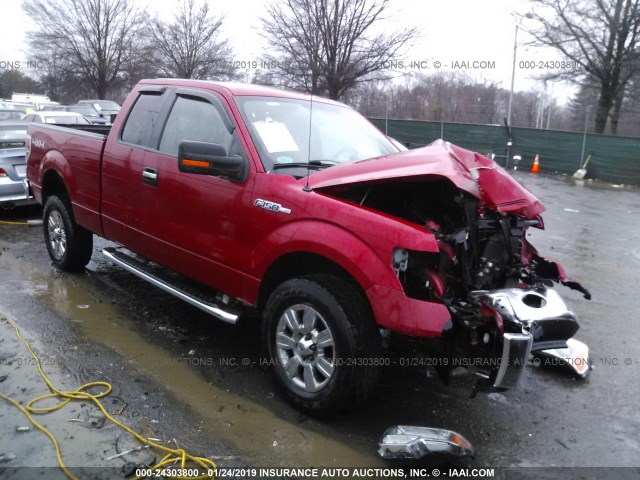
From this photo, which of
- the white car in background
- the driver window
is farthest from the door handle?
the white car in background

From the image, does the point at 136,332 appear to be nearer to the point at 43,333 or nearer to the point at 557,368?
the point at 43,333

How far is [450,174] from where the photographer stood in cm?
309

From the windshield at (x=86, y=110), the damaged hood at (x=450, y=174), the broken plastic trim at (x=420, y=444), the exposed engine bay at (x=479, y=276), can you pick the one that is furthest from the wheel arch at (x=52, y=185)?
the windshield at (x=86, y=110)

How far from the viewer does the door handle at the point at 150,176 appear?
4344 mm

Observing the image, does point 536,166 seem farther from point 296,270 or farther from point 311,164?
point 296,270

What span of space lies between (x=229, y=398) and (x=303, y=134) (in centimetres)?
197

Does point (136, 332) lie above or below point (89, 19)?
below

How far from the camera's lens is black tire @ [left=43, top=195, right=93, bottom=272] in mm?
5725

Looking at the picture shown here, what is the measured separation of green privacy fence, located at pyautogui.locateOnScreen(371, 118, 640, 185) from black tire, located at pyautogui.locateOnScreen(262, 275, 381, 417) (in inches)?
612

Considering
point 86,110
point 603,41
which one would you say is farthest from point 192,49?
point 603,41

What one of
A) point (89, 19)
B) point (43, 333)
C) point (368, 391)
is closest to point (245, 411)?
point (368, 391)

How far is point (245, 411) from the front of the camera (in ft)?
11.5

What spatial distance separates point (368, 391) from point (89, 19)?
113 ft

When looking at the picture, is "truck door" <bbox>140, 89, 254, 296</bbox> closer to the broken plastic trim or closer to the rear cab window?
the rear cab window
